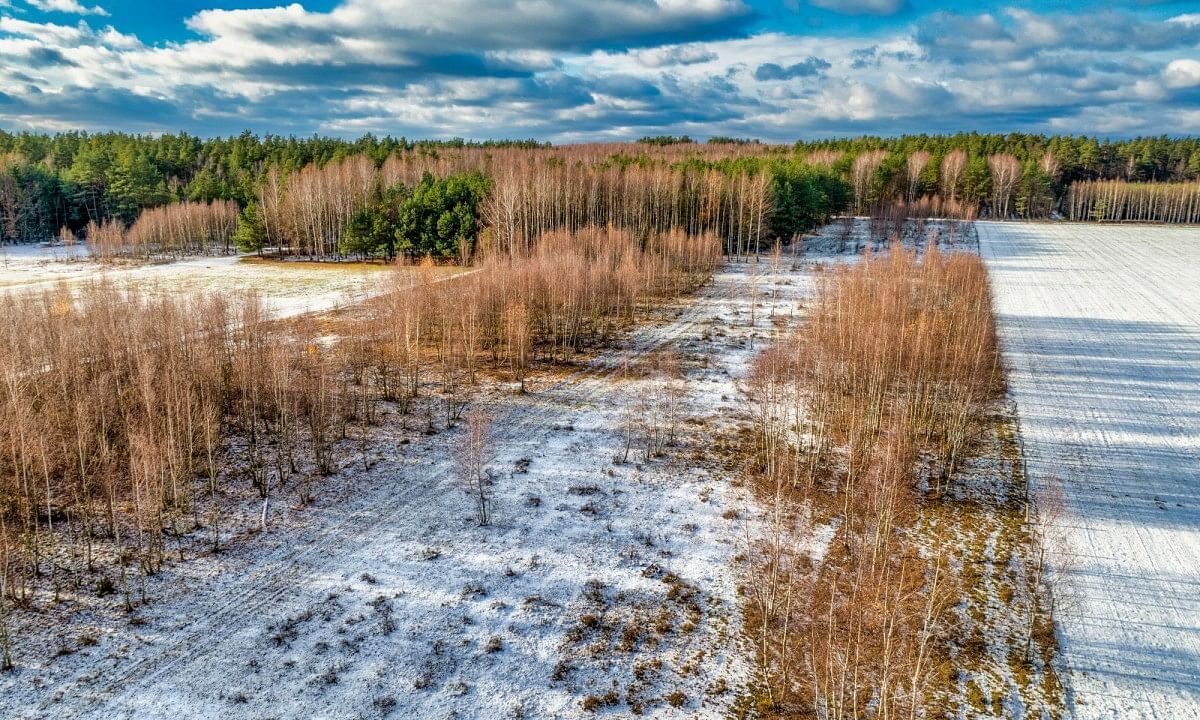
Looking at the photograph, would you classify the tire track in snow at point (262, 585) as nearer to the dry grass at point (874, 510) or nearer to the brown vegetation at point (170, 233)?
the dry grass at point (874, 510)

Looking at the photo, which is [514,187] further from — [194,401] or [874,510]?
[874,510]

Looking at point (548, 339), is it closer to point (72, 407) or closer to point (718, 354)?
point (718, 354)

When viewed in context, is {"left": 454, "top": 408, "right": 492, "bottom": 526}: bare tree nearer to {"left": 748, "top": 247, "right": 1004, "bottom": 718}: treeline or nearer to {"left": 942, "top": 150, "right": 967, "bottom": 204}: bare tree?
{"left": 748, "top": 247, "right": 1004, "bottom": 718}: treeline

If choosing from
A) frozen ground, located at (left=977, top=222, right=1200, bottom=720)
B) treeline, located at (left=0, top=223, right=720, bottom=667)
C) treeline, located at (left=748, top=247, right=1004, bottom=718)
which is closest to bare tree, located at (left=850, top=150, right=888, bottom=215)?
frozen ground, located at (left=977, top=222, right=1200, bottom=720)

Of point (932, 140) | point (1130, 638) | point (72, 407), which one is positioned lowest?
point (1130, 638)

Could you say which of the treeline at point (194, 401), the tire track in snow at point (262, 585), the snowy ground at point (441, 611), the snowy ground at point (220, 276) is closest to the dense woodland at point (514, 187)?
the snowy ground at point (220, 276)

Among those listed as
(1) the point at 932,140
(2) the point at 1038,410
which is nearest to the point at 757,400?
(2) the point at 1038,410
